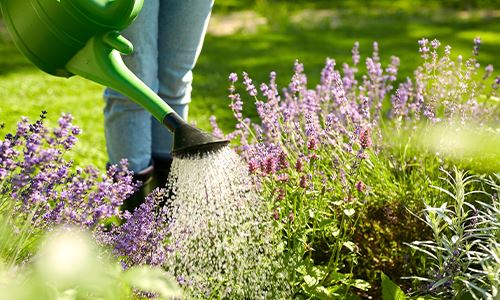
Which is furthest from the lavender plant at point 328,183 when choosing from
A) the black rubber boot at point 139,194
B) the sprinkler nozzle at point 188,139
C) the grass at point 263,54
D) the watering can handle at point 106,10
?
the grass at point 263,54

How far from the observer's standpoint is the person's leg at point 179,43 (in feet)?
9.45

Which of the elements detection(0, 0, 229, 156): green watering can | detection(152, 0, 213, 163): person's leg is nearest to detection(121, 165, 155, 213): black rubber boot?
detection(152, 0, 213, 163): person's leg

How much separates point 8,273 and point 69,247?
0.60 m

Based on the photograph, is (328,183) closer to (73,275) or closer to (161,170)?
(161,170)

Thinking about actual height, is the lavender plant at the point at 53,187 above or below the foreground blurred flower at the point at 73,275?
below

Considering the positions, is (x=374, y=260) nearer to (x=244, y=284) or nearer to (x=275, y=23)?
(x=244, y=284)

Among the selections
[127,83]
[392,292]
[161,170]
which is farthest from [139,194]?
[392,292]

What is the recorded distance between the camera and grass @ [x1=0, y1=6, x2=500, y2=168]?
15.9 feet

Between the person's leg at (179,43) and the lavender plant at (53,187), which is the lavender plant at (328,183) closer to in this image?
the person's leg at (179,43)

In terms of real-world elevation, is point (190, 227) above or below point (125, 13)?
below

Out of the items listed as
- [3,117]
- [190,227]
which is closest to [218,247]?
[190,227]

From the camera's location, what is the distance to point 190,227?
7.36 ft

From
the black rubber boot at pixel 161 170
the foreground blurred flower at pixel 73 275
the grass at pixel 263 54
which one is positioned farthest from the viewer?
the grass at pixel 263 54

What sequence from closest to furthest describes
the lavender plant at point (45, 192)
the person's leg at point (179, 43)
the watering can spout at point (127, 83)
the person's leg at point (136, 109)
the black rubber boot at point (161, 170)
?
the lavender plant at point (45, 192)
the watering can spout at point (127, 83)
the person's leg at point (136, 109)
the person's leg at point (179, 43)
the black rubber boot at point (161, 170)
